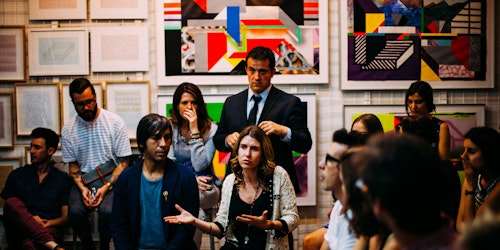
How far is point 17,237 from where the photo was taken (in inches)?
159

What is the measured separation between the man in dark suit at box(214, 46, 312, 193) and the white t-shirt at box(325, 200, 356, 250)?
942mm

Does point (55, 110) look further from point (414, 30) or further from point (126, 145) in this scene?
point (414, 30)

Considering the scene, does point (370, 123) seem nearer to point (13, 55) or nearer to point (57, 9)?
point (57, 9)

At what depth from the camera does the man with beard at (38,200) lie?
3947 mm

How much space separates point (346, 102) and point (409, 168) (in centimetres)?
359

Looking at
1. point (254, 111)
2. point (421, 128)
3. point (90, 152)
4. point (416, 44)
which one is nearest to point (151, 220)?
point (254, 111)

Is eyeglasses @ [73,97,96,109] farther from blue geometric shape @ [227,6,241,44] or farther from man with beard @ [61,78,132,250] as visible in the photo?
blue geometric shape @ [227,6,241,44]

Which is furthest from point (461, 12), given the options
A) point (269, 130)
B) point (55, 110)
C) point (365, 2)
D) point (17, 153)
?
point (17, 153)

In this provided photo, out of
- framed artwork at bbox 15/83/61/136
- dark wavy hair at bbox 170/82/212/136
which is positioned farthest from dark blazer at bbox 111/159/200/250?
framed artwork at bbox 15/83/61/136

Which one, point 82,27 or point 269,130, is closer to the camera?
point 269,130

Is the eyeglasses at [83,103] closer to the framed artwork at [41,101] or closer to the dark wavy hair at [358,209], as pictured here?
the framed artwork at [41,101]

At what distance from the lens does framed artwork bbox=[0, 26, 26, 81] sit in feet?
15.6

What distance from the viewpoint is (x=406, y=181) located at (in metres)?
1.32

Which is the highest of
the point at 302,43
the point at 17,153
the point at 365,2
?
the point at 365,2
